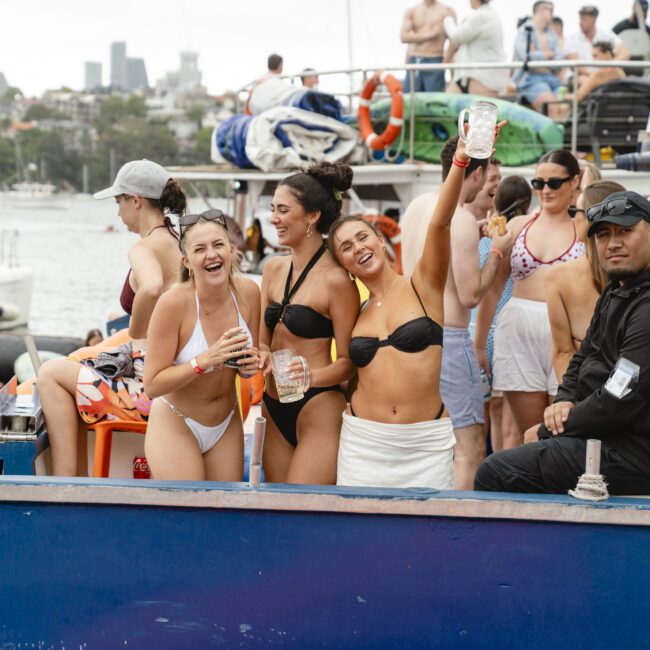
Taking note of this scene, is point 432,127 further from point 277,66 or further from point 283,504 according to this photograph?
point 283,504

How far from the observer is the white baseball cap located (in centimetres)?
480

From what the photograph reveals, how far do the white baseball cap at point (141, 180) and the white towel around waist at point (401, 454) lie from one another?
61.0 inches

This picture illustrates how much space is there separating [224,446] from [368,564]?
0.89 m

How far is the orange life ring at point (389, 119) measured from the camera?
11.2m

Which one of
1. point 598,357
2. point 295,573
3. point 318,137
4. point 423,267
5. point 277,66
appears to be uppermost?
point 277,66

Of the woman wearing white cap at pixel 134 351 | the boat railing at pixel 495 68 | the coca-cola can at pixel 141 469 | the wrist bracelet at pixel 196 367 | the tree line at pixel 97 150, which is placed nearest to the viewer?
the wrist bracelet at pixel 196 367

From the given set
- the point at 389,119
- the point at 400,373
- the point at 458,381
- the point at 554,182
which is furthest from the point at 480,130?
the point at 389,119

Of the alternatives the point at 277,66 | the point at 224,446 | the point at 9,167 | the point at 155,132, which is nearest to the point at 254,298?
the point at 224,446

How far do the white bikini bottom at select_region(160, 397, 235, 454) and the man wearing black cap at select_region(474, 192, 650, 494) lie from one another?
1033 mm

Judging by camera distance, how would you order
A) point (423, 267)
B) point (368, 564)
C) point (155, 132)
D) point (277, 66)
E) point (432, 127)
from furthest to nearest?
point (155, 132) → point (277, 66) → point (432, 127) → point (423, 267) → point (368, 564)

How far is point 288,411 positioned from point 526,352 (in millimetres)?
1493

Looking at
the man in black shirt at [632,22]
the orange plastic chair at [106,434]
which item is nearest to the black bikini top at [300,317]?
the orange plastic chair at [106,434]

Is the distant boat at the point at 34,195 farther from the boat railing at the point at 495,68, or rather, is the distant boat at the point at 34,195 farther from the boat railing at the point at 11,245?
the boat railing at the point at 495,68

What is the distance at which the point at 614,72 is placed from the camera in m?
11.1
